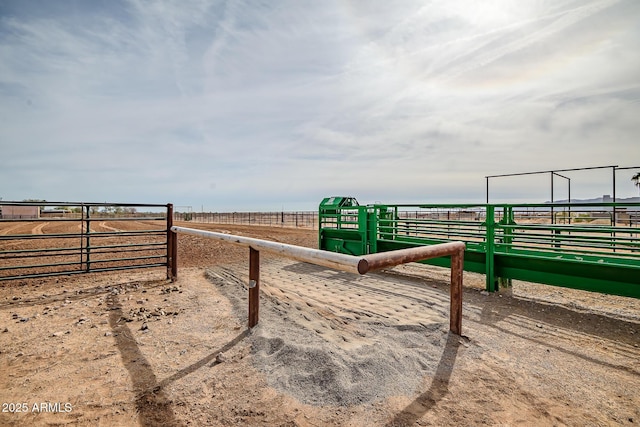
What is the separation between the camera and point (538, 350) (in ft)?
9.93

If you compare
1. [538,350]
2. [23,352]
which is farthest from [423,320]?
[23,352]

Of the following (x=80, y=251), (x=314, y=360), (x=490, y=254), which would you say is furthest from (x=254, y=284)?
(x=80, y=251)

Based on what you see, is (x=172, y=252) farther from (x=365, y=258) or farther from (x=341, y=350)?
(x=365, y=258)

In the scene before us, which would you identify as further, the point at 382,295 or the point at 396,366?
the point at 382,295

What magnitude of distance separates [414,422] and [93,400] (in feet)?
6.98

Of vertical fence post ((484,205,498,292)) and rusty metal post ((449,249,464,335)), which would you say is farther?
vertical fence post ((484,205,498,292))

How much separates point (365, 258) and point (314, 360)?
102cm

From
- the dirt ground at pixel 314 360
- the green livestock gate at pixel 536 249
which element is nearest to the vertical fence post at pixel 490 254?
the green livestock gate at pixel 536 249

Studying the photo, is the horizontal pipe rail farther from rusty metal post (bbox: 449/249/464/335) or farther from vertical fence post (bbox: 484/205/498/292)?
vertical fence post (bbox: 484/205/498/292)

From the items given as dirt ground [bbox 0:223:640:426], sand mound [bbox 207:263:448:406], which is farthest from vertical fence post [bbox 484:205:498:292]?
sand mound [bbox 207:263:448:406]

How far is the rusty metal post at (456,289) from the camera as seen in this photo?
10.1ft

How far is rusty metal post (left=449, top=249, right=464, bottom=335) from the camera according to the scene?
3068 mm

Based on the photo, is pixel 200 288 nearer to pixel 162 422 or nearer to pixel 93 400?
pixel 93 400

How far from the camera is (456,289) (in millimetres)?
3094
